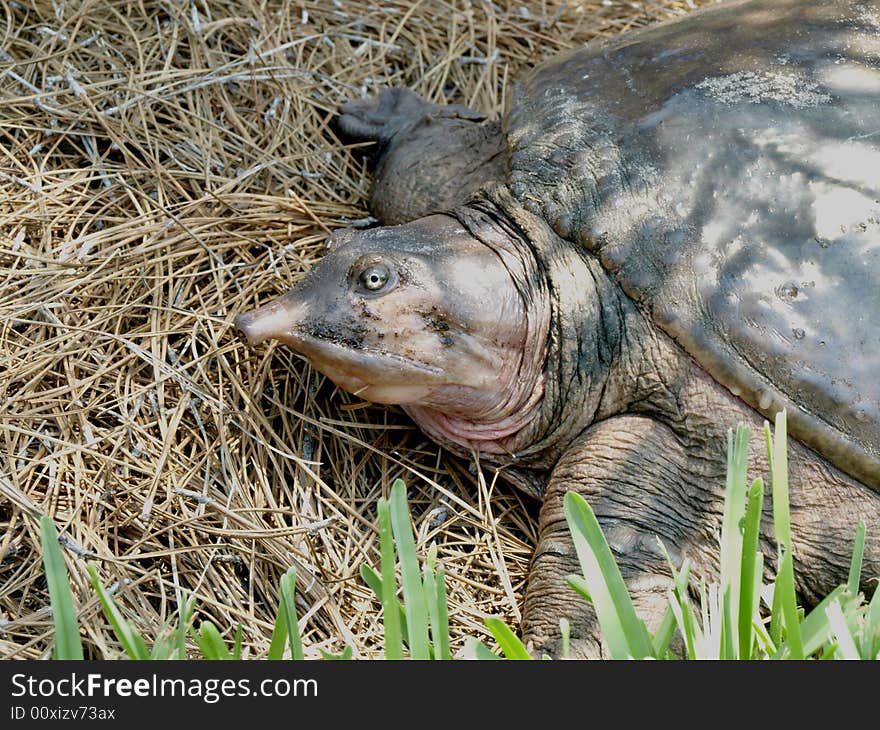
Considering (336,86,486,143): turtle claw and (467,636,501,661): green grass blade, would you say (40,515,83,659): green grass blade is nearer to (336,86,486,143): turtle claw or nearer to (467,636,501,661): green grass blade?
(467,636,501,661): green grass blade

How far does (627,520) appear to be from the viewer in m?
2.60

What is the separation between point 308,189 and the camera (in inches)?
137

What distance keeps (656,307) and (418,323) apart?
1.87 ft

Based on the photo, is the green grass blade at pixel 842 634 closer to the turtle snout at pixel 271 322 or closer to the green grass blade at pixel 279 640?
the green grass blade at pixel 279 640

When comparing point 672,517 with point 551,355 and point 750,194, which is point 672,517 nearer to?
point 551,355

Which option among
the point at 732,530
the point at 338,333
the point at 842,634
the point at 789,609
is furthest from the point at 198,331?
the point at 842,634

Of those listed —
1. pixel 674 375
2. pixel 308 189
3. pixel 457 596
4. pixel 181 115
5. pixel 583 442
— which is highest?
pixel 181 115

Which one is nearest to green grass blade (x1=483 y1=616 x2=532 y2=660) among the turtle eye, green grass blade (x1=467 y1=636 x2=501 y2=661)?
green grass blade (x1=467 y1=636 x2=501 y2=661)

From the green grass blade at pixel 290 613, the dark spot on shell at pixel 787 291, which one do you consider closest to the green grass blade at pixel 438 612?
the green grass blade at pixel 290 613

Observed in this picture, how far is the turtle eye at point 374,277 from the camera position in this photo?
2.62m

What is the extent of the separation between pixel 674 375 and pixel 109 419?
56.7 inches
